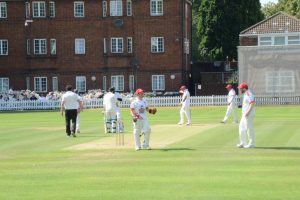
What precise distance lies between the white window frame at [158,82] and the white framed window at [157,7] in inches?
211

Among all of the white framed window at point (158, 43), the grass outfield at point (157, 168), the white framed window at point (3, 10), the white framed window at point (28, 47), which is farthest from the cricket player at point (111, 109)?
the white framed window at point (3, 10)

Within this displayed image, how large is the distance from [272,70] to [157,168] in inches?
1409

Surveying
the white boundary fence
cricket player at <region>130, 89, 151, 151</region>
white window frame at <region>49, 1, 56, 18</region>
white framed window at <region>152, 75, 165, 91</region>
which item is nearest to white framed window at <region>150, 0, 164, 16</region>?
white framed window at <region>152, 75, 165, 91</region>

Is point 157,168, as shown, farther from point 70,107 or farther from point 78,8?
point 78,8

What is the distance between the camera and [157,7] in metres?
63.8

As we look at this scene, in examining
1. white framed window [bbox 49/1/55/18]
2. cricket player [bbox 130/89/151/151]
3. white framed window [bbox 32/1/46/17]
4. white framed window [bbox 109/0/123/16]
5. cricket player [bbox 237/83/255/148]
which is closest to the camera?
cricket player [bbox 237/83/255/148]

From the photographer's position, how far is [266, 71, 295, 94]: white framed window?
51688mm

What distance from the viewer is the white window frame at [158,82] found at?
64.2 meters

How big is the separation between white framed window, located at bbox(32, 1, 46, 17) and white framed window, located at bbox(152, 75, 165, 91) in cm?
1110

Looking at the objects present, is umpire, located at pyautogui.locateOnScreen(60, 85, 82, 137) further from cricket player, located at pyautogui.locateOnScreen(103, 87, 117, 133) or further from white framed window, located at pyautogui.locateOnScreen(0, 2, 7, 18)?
white framed window, located at pyautogui.locateOnScreen(0, 2, 7, 18)

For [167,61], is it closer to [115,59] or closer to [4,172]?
[115,59]

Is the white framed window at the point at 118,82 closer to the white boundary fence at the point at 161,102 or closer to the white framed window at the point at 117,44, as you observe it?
the white framed window at the point at 117,44

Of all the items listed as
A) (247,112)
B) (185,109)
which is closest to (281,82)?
(185,109)

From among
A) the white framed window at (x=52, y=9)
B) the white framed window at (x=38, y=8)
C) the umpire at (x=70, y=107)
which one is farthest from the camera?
the white framed window at (x=38, y=8)
